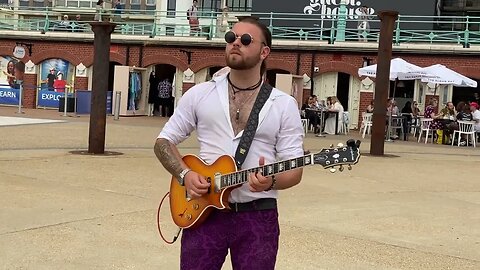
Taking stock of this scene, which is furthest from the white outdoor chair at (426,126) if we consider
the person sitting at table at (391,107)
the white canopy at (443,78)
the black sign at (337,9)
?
the black sign at (337,9)

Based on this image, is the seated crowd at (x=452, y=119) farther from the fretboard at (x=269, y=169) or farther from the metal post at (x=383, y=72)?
the fretboard at (x=269, y=169)

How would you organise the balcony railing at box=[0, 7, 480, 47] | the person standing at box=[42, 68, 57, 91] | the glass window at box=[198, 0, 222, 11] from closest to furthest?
1. the balcony railing at box=[0, 7, 480, 47]
2. the person standing at box=[42, 68, 57, 91]
3. the glass window at box=[198, 0, 222, 11]

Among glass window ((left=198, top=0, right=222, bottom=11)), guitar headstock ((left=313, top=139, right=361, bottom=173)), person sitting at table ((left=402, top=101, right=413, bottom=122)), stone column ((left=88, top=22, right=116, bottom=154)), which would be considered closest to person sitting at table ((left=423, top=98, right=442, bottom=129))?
person sitting at table ((left=402, top=101, right=413, bottom=122))

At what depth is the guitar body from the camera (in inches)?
114

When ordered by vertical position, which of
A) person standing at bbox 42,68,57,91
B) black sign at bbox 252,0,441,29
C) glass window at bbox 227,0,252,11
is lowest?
person standing at bbox 42,68,57,91

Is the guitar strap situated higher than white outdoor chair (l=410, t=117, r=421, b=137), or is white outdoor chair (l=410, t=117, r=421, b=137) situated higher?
the guitar strap

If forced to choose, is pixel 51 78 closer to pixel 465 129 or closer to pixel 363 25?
pixel 363 25

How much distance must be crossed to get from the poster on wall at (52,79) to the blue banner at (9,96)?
41.2 inches

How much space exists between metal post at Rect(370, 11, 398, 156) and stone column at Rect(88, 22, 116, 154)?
5.63 meters

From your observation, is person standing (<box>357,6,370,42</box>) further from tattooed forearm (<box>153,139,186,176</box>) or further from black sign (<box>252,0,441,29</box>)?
tattooed forearm (<box>153,139,186,176</box>)

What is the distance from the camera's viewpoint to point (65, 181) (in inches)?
337

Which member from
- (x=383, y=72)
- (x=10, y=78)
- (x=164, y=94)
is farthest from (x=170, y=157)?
(x=10, y=78)

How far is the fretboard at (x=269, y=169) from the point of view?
2.80 metres

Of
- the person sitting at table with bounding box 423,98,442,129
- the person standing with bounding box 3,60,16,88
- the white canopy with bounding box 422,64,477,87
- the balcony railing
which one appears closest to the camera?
the white canopy with bounding box 422,64,477,87
